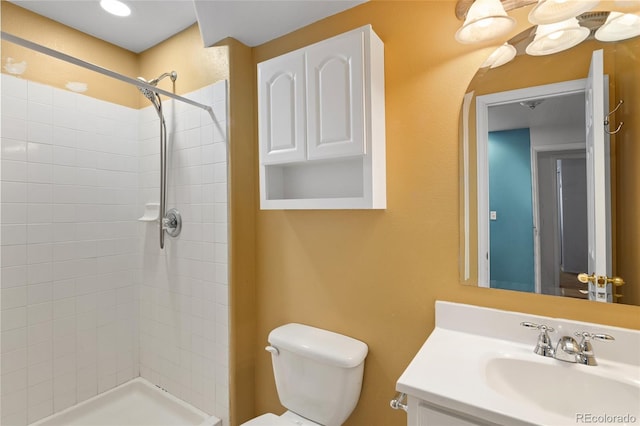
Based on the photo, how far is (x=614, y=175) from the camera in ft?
3.17

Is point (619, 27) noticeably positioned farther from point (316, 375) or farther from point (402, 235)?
point (316, 375)

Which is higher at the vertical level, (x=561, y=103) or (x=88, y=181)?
(x=561, y=103)

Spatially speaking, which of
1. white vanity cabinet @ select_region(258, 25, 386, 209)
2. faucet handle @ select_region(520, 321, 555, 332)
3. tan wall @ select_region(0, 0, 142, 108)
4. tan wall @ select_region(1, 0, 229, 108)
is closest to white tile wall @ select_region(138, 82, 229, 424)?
tan wall @ select_region(1, 0, 229, 108)

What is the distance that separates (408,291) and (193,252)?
1.24m

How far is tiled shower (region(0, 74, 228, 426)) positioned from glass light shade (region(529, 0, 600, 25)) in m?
1.40

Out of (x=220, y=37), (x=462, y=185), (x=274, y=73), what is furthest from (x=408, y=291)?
(x=220, y=37)

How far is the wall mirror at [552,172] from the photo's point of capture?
3.15 ft

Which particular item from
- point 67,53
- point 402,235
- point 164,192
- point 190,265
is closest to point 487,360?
point 402,235

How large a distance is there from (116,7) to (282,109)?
116 cm

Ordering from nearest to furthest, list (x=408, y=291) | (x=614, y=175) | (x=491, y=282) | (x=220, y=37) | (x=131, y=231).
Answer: (x=614, y=175) → (x=491, y=282) → (x=408, y=291) → (x=220, y=37) → (x=131, y=231)

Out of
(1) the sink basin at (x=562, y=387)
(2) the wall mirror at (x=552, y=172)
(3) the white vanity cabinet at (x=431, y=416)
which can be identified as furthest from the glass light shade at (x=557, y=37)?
(3) the white vanity cabinet at (x=431, y=416)

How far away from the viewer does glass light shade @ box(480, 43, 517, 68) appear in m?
1.10

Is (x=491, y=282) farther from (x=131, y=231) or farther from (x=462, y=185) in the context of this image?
(x=131, y=231)

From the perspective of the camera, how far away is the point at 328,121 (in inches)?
51.1
